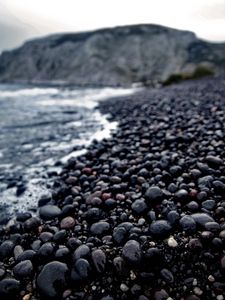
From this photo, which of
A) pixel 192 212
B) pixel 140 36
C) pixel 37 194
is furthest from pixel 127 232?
pixel 140 36

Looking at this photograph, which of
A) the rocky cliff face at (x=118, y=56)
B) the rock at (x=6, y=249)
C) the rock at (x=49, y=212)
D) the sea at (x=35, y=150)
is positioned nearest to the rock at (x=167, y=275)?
the rock at (x=6, y=249)

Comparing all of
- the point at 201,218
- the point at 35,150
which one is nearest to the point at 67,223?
the point at 201,218

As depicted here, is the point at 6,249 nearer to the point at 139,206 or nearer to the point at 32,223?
the point at 32,223

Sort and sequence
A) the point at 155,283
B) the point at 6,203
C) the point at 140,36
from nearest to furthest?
1. the point at 155,283
2. the point at 6,203
3. the point at 140,36

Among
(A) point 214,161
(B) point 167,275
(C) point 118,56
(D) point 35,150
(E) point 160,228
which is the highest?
(C) point 118,56

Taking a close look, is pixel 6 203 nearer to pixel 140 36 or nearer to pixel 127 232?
pixel 127 232

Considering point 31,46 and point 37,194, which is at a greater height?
point 31,46

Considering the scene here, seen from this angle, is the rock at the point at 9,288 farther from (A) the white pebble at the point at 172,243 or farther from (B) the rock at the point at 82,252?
(A) the white pebble at the point at 172,243
